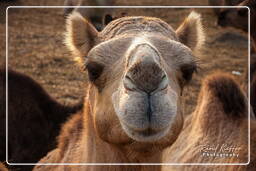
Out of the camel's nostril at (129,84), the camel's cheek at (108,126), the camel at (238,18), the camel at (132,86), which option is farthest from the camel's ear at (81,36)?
the camel at (238,18)

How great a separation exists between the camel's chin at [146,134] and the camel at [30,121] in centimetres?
206

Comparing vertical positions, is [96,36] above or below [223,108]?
above

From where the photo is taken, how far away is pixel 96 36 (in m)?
2.34

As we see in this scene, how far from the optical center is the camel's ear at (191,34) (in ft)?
8.11

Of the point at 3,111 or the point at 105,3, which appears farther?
the point at 105,3

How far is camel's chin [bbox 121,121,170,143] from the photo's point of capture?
1.80m

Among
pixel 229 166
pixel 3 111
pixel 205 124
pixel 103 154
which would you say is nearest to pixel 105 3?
pixel 3 111

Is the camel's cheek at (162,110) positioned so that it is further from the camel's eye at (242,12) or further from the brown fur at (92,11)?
A: the camel's eye at (242,12)

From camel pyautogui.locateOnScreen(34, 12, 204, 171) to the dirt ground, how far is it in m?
2.35

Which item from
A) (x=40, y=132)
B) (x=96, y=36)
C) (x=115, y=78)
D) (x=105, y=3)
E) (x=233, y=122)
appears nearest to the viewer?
(x=115, y=78)

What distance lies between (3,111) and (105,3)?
161 cm

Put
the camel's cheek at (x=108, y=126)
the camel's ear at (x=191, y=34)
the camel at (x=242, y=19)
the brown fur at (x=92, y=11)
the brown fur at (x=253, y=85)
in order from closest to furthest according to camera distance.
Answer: the camel's cheek at (x=108, y=126), the camel's ear at (x=191, y=34), the brown fur at (x=253, y=85), the brown fur at (x=92, y=11), the camel at (x=242, y=19)

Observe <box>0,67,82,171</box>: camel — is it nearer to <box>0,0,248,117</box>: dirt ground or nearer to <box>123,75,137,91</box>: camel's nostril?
<box>0,0,248,117</box>: dirt ground

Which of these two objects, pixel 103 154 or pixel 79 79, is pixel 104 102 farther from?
pixel 79 79
